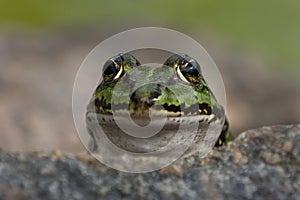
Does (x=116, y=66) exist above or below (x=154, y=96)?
above

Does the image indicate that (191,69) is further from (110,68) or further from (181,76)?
(110,68)

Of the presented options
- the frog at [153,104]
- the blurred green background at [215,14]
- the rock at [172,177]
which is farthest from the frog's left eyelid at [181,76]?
the blurred green background at [215,14]

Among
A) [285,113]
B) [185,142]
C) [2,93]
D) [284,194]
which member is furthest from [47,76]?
[284,194]

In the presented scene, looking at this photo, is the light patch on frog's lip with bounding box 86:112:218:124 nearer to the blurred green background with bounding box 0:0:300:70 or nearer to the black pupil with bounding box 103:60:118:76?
the black pupil with bounding box 103:60:118:76

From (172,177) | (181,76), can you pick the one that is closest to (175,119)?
(172,177)

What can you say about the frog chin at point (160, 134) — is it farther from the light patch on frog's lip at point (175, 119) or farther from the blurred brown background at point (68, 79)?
the blurred brown background at point (68, 79)

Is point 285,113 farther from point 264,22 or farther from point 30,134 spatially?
point 264,22

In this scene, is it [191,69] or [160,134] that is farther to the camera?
[191,69]
